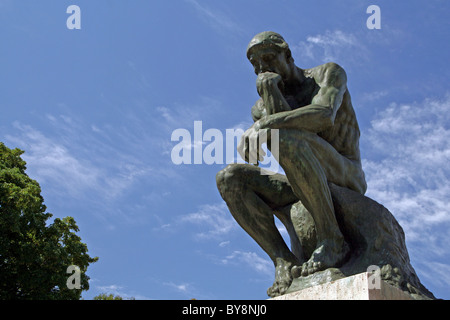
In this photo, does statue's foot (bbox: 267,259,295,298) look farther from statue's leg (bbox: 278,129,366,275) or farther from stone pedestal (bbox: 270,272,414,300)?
stone pedestal (bbox: 270,272,414,300)

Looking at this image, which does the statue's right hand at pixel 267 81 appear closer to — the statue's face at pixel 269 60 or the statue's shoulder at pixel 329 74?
the statue's face at pixel 269 60

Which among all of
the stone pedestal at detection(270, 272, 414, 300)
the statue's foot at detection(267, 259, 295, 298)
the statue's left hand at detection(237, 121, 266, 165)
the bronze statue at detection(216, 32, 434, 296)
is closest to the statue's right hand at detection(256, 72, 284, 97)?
the bronze statue at detection(216, 32, 434, 296)

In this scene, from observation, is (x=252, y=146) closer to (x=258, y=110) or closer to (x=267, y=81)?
(x=267, y=81)

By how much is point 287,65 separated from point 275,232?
2053 millimetres

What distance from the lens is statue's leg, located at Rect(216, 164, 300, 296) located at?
6426 millimetres

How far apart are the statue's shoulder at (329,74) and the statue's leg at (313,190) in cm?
89

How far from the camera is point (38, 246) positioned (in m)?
18.8

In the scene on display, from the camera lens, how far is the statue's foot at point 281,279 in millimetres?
5816

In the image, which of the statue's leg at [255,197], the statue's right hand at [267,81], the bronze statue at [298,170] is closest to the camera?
the bronze statue at [298,170]

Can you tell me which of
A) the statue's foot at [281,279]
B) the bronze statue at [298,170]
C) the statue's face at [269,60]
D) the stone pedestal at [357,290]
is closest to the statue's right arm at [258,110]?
the bronze statue at [298,170]

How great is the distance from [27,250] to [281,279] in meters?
14.5

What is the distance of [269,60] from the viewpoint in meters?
6.73

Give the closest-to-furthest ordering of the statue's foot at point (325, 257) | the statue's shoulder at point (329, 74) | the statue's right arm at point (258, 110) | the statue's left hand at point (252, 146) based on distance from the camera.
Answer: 1. the statue's foot at point (325, 257)
2. the statue's left hand at point (252, 146)
3. the statue's shoulder at point (329, 74)
4. the statue's right arm at point (258, 110)
